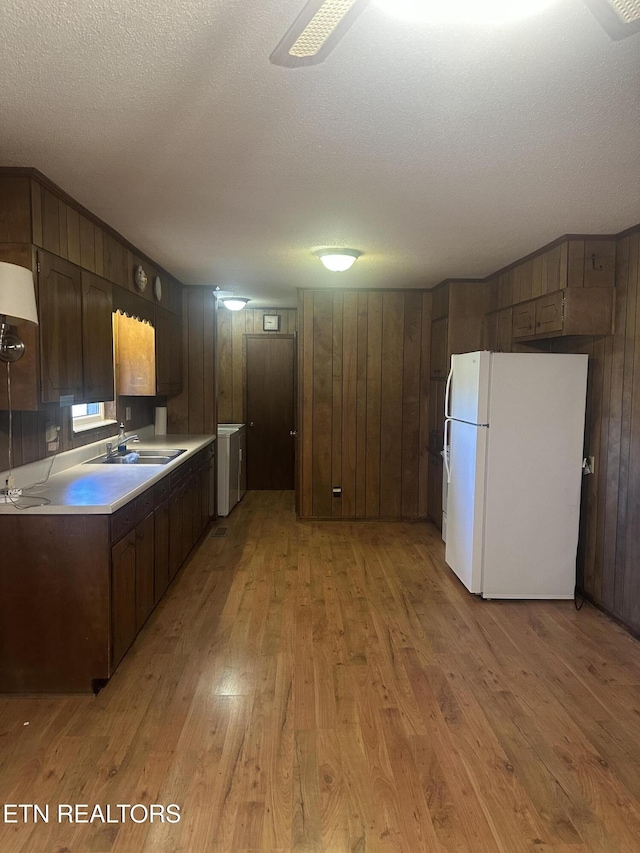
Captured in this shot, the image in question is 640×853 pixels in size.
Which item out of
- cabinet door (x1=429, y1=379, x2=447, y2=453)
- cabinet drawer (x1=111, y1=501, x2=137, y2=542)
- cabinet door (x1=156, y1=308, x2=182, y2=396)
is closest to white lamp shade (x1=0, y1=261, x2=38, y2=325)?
cabinet drawer (x1=111, y1=501, x2=137, y2=542)

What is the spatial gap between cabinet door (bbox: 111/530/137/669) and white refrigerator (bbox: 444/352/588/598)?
88.7 inches

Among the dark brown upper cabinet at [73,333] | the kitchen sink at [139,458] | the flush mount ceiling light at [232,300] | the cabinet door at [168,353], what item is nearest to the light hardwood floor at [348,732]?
the kitchen sink at [139,458]

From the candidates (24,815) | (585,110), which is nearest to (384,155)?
(585,110)

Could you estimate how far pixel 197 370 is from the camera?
5750 millimetres

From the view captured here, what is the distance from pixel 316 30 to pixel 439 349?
4.53m

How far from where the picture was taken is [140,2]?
143 centimetres

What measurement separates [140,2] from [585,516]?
12.6 ft

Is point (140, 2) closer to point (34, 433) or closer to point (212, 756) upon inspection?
point (34, 433)

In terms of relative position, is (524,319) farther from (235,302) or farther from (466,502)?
(235,302)

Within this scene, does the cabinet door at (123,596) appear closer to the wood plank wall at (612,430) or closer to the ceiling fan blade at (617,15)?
the ceiling fan blade at (617,15)

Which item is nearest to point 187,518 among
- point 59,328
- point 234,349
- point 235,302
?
point 59,328

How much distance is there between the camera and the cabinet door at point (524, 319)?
13.7 feet

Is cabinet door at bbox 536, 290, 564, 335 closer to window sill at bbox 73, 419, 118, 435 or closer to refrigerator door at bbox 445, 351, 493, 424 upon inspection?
refrigerator door at bbox 445, 351, 493, 424

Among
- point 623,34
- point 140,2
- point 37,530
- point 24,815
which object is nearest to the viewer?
point 623,34
